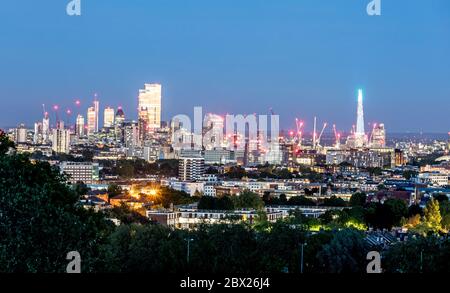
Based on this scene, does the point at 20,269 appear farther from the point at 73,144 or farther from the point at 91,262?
the point at 73,144

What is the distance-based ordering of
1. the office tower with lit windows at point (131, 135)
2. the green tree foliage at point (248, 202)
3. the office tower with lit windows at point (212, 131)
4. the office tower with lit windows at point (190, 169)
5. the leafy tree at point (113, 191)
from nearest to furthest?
1. the green tree foliage at point (248, 202)
2. the leafy tree at point (113, 191)
3. the office tower with lit windows at point (190, 169)
4. the office tower with lit windows at point (212, 131)
5. the office tower with lit windows at point (131, 135)

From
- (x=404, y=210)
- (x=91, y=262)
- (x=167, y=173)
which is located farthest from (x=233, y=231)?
(x=167, y=173)

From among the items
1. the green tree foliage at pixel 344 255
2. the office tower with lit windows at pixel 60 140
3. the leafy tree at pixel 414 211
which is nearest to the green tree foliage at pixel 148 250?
the green tree foliage at pixel 344 255

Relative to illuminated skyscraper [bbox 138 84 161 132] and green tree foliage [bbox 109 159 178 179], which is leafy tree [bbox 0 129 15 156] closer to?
green tree foliage [bbox 109 159 178 179]

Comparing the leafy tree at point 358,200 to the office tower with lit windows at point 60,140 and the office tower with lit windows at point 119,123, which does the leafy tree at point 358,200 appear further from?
the office tower with lit windows at point 119,123

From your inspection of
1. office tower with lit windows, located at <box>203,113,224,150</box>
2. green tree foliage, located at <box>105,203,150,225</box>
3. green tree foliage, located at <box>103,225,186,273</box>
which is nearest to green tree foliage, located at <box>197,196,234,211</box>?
green tree foliage, located at <box>105,203,150,225</box>

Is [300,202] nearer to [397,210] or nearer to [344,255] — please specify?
[397,210]

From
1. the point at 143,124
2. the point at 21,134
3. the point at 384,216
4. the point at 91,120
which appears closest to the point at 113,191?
the point at 384,216
